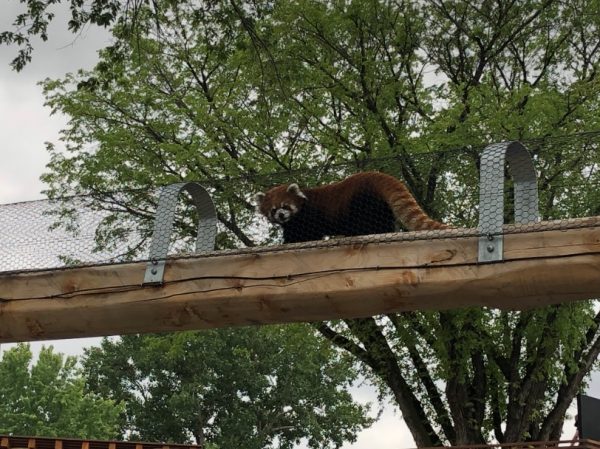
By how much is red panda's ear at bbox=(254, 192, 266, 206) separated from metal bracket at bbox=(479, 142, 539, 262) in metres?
4.03

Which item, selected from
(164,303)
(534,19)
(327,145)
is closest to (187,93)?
(327,145)

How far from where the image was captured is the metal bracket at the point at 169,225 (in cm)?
492

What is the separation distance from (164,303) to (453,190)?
5.12 m

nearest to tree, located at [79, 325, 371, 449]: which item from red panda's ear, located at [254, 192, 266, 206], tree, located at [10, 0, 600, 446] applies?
tree, located at [10, 0, 600, 446]

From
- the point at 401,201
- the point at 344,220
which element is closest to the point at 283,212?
the point at 344,220

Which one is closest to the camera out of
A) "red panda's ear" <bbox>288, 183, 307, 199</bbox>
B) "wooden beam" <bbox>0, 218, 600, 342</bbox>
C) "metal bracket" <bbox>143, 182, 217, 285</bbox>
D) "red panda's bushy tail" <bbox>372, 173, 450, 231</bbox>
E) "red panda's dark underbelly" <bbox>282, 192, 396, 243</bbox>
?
"wooden beam" <bbox>0, 218, 600, 342</bbox>

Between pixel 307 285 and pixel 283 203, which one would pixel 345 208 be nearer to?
pixel 283 203

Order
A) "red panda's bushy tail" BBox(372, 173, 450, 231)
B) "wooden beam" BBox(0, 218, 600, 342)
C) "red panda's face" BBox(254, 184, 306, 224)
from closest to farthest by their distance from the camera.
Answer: "wooden beam" BBox(0, 218, 600, 342) → "red panda's bushy tail" BBox(372, 173, 450, 231) → "red panda's face" BBox(254, 184, 306, 224)

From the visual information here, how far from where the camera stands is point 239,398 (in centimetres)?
4291

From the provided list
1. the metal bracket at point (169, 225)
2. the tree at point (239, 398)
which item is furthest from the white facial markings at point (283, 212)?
the tree at point (239, 398)

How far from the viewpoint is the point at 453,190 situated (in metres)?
9.22

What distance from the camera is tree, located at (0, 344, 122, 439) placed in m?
39.2

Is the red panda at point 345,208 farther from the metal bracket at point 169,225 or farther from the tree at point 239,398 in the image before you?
the tree at point 239,398

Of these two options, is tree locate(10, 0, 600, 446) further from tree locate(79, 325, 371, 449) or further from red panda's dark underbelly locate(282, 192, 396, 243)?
tree locate(79, 325, 371, 449)
